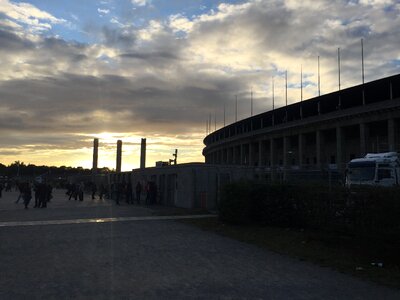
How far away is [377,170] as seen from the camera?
77.9 feet

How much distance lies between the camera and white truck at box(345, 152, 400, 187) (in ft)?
76.7

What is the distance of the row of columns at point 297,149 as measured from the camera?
59344 millimetres

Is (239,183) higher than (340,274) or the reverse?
higher

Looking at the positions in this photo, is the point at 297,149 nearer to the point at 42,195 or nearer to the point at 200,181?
the point at 200,181

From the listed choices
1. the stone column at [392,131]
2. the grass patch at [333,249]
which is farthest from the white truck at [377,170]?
the stone column at [392,131]

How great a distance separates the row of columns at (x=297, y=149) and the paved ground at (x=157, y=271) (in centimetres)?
3407

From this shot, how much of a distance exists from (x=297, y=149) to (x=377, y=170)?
5449 centimetres

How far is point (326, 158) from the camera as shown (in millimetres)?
70062

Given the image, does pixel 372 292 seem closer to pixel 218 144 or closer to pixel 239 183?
pixel 239 183

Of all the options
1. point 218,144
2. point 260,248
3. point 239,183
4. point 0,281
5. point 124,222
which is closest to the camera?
point 0,281

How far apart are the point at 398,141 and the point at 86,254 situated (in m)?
52.5

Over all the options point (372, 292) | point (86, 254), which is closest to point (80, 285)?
point (86, 254)

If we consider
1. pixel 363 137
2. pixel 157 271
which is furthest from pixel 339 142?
pixel 157 271

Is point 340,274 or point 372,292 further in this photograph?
point 340,274
